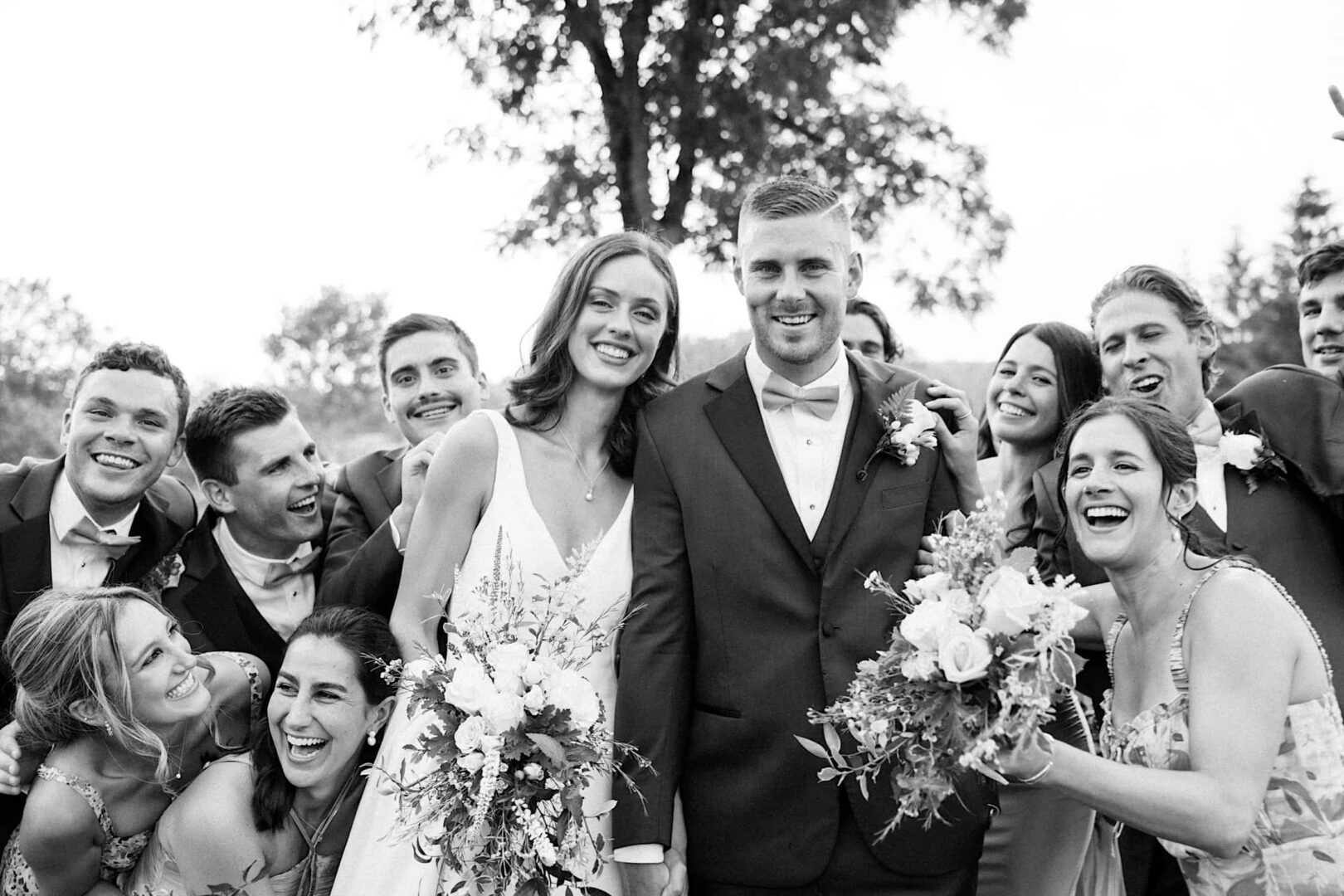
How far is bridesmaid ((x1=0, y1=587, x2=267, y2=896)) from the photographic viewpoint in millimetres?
4426

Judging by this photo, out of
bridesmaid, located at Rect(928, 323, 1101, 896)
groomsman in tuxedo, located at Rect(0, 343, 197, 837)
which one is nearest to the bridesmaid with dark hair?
→ groomsman in tuxedo, located at Rect(0, 343, 197, 837)

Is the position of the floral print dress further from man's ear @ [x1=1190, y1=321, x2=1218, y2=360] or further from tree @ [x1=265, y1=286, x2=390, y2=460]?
tree @ [x1=265, y1=286, x2=390, y2=460]

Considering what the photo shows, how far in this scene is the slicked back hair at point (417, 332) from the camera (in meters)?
6.22

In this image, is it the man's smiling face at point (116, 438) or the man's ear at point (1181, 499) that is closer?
the man's ear at point (1181, 499)

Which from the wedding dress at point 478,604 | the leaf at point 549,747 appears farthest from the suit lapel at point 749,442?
the leaf at point 549,747

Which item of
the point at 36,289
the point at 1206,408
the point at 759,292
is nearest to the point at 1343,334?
the point at 1206,408

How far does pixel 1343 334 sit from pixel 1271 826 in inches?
106

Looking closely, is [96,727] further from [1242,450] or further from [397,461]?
[1242,450]

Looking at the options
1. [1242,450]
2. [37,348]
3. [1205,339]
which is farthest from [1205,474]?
[37,348]

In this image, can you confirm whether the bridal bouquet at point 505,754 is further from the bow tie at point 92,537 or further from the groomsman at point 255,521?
the bow tie at point 92,537

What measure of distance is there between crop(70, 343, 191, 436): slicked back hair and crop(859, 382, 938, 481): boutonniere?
10.5 feet

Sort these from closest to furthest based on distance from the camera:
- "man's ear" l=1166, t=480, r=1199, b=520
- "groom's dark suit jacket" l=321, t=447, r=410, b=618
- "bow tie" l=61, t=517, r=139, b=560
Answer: "man's ear" l=1166, t=480, r=1199, b=520 < "groom's dark suit jacket" l=321, t=447, r=410, b=618 < "bow tie" l=61, t=517, r=139, b=560

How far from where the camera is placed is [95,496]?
197 inches

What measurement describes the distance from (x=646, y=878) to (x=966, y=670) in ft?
4.66
